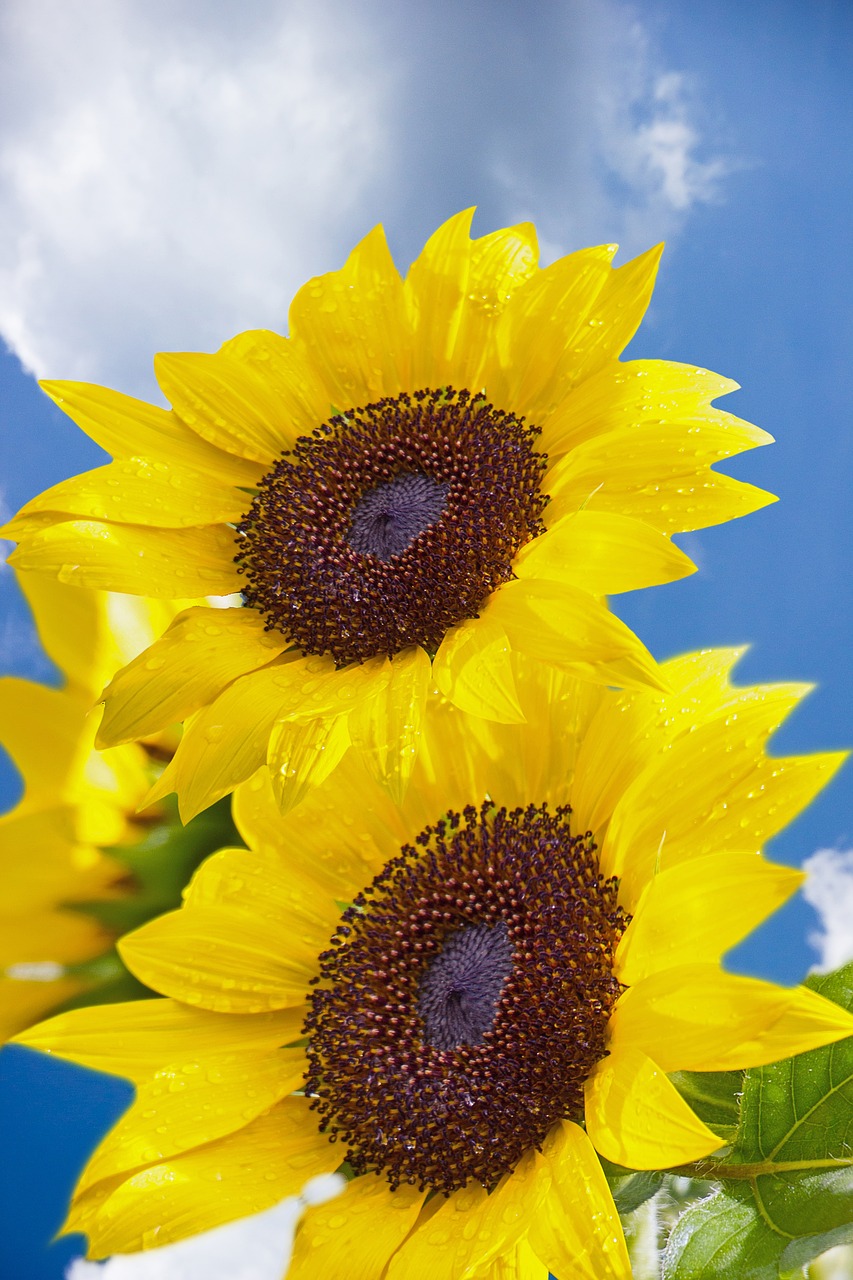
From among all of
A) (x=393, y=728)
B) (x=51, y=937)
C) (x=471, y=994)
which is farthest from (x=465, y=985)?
(x=51, y=937)

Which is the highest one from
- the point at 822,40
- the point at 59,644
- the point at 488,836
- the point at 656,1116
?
the point at 822,40

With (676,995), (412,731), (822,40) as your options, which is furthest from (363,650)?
(822,40)

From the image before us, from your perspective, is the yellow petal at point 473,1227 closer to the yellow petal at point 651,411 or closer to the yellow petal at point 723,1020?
the yellow petal at point 723,1020

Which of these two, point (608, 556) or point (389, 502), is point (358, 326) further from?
point (608, 556)

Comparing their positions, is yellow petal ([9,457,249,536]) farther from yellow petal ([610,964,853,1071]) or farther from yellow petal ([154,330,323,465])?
yellow petal ([610,964,853,1071])

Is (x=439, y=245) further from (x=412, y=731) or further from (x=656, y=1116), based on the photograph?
(x=656, y=1116)

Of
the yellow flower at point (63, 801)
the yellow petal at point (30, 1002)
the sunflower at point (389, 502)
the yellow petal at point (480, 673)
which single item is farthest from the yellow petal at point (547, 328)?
the yellow petal at point (30, 1002)
